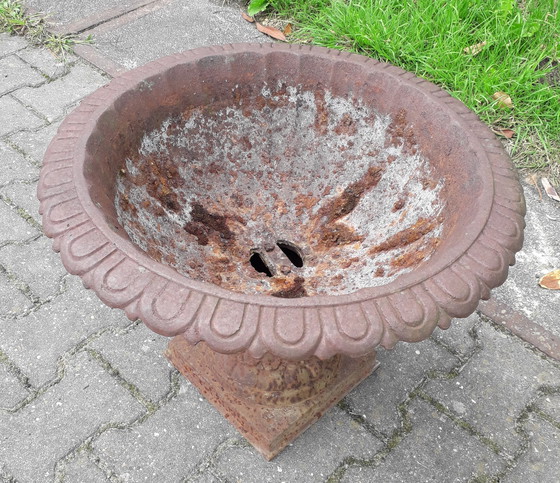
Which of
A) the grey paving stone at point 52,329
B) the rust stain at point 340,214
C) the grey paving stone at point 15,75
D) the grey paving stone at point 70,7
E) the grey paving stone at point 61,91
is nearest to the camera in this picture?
the rust stain at point 340,214

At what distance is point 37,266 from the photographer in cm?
231

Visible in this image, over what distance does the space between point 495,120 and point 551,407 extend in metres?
1.44

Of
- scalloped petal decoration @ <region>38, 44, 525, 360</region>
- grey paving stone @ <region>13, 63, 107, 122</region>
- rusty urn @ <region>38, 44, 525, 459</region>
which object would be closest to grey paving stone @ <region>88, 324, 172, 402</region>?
rusty urn @ <region>38, 44, 525, 459</region>

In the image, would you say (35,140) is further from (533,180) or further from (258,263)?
(533,180)

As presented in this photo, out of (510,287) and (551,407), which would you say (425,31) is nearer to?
(510,287)

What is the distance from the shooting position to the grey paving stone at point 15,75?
315cm

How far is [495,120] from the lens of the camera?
2824mm

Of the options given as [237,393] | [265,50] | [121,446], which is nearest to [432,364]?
[237,393]

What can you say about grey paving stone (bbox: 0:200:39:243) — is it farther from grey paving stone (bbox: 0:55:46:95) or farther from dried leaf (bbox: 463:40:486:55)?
dried leaf (bbox: 463:40:486:55)

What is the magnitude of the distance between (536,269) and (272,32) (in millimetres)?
2070

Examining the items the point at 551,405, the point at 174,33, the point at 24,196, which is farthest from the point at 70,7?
the point at 551,405

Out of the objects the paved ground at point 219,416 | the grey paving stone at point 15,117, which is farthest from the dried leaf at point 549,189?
the grey paving stone at point 15,117

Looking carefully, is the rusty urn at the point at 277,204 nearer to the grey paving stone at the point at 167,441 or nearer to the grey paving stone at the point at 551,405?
the grey paving stone at the point at 167,441

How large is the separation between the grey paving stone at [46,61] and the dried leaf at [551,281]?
2676mm
